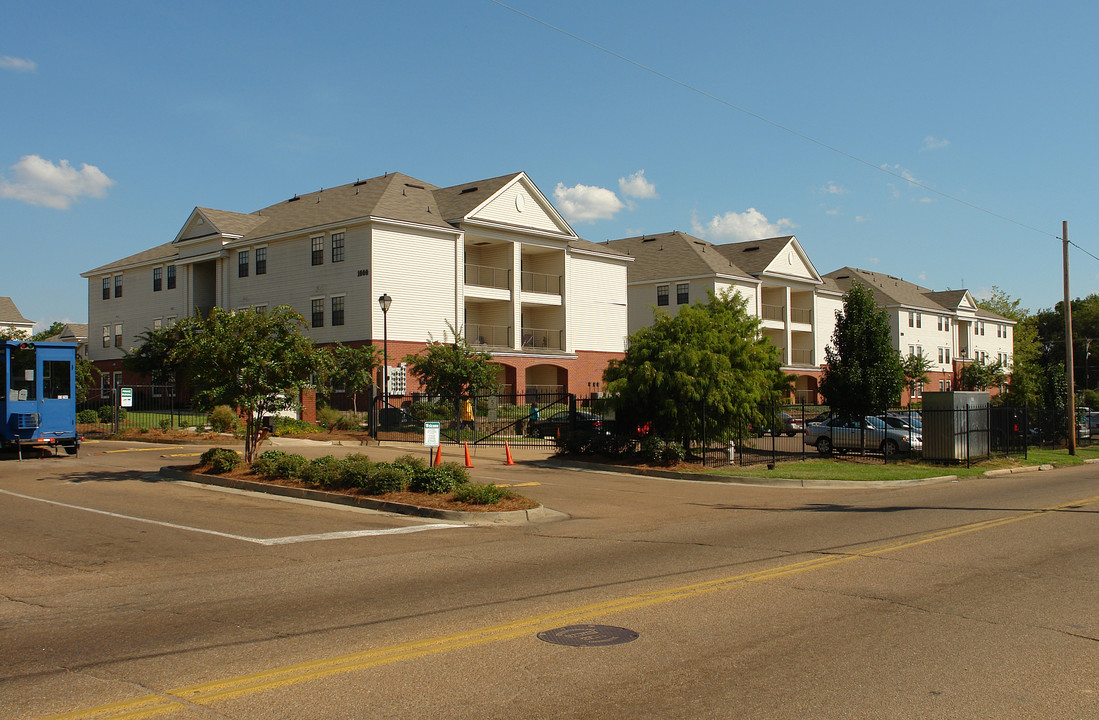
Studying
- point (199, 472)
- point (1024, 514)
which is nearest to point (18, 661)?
point (199, 472)

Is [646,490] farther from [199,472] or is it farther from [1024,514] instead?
[199,472]

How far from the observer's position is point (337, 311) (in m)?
40.8

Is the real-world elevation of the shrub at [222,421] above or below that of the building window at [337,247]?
below

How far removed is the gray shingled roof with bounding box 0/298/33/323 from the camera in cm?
8088

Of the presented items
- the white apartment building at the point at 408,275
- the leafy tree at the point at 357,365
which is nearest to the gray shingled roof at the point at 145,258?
the white apartment building at the point at 408,275

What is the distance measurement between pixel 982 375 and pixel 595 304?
A: 1798 inches

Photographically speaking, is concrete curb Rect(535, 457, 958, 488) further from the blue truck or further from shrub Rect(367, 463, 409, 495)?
the blue truck

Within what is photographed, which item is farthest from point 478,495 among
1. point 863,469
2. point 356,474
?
point 863,469

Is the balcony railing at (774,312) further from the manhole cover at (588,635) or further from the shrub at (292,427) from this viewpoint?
the manhole cover at (588,635)

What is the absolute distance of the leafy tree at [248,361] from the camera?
18.1 meters

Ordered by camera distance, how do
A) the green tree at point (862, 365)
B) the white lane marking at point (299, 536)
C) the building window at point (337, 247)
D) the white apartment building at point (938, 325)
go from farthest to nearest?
the white apartment building at point (938, 325) → the building window at point (337, 247) → the green tree at point (862, 365) → the white lane marking at point (299, 536)

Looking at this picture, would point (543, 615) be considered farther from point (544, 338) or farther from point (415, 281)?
point (544, 338)

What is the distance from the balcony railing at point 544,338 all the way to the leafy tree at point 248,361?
1116 inches

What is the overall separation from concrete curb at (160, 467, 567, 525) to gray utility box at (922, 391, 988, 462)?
641 inches
